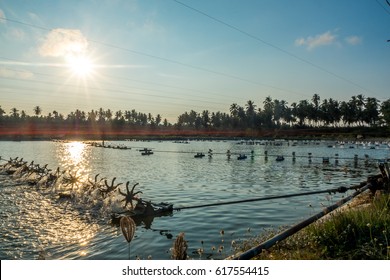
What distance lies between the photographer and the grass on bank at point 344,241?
8.19 metres

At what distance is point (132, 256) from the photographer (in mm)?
14391

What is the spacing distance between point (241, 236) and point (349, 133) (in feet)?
670

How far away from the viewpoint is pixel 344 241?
8.73 m

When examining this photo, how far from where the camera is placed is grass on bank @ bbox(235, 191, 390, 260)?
322 inches

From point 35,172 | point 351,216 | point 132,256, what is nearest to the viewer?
point 351,216

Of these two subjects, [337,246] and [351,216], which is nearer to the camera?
[337,246]

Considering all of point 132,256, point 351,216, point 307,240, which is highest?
point 351,216

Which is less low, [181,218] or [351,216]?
[351,216]

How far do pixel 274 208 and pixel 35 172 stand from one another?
94.4 ft
